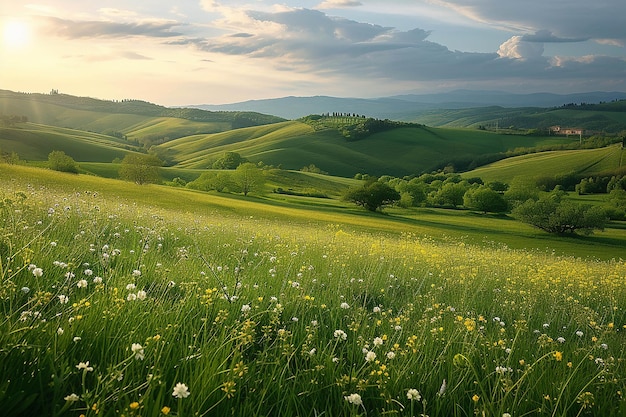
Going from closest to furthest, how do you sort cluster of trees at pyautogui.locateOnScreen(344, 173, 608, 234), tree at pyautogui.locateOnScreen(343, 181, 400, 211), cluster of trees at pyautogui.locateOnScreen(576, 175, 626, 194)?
cluster of trees at pyautogui.locateOnScreen(344, 173, 608, 234), tree at pyautogui.locateOnScreen(343, 181, 400, 211), cluster of trees at pyautogui.locateOnScreen(576, 175, 626, 194)

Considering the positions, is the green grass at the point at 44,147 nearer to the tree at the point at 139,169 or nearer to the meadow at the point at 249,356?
the tree at the point at 139,169

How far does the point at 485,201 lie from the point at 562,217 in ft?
93.9

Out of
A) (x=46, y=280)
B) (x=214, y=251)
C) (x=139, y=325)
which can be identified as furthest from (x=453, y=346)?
(x=214, y=251)

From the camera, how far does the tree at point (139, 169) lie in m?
82.4

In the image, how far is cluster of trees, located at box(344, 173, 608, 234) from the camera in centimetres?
7238

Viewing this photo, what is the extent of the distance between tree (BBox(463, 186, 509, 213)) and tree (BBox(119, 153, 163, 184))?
2634 inches

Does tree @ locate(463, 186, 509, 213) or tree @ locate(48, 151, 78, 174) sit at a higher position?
tree @ locate(48, 151, 78, 174)

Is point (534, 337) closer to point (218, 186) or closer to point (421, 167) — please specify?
point (218, 186)

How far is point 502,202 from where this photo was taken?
10131 cm

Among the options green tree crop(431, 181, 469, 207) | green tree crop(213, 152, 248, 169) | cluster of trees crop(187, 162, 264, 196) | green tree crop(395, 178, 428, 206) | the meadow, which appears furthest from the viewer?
green tree crop(213, 152, 248, 169)

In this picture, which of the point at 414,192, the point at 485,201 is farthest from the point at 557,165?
the point at 414,192

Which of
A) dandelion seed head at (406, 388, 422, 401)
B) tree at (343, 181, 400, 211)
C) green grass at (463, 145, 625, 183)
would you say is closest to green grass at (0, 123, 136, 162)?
tree at (343, 181, 400, 211)

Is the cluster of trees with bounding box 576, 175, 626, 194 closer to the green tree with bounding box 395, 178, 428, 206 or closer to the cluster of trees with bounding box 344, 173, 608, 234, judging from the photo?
the cluster of trees with bounding box 344, 173, 608, 234

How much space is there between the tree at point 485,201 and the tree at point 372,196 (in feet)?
74.7
